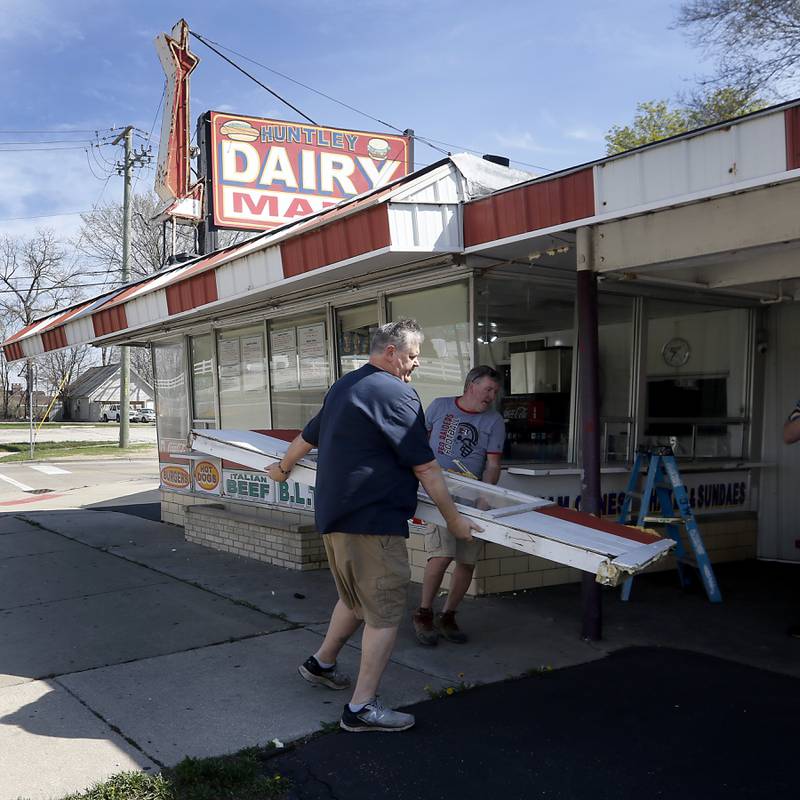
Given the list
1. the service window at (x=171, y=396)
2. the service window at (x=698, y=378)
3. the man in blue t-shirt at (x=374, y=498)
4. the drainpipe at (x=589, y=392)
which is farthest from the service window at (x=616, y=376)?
the service window at (x=171, y=396)

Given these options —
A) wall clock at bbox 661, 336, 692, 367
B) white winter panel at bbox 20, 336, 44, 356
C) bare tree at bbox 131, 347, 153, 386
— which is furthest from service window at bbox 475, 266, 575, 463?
bare tree at bbox 131, 347, 153, 386

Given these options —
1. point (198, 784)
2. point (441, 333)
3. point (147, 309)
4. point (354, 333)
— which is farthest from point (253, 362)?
point (198, 784)

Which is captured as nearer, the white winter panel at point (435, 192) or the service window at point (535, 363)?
the white winter panel at point (435, 192)

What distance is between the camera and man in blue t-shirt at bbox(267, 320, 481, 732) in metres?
3.54

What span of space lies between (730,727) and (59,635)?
4064 mm

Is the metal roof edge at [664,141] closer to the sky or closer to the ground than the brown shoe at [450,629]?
closer to the sky

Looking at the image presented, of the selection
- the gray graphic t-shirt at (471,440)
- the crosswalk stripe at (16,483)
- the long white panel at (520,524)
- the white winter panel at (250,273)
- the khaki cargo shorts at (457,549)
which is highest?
the white winter panel at (250,273)

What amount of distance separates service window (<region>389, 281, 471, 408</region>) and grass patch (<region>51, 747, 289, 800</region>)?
11.4 feet

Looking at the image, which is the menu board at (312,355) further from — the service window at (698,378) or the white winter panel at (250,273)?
the service window at (698,378)

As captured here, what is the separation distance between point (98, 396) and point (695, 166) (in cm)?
5885

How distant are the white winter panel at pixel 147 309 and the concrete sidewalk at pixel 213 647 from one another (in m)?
2.34

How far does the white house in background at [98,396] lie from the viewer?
57.3 metres

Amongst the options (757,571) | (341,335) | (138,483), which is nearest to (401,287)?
(341,335)

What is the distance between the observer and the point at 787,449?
276 inches
